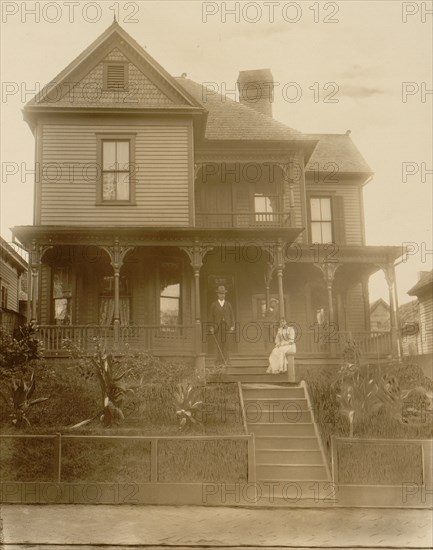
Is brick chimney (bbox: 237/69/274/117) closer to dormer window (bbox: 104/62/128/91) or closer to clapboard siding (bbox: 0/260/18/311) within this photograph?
dormer window (bbox: 104/62/128/91)

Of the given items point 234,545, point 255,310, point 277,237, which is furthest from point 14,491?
point 255,310

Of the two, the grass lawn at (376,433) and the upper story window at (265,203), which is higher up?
the upper story window at (265,203)

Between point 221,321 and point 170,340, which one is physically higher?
point 221,321

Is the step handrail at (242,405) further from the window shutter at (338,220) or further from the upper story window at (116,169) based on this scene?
the window shutter at (338,220)

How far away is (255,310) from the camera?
20547 mm

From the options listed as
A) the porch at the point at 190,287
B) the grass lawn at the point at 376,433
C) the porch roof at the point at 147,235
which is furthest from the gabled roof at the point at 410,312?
the grass lawn at the point at 376,433

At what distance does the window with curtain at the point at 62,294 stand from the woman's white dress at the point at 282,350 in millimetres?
5783

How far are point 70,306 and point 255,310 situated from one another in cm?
538

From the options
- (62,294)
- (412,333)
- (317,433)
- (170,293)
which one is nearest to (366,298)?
A: (412,333)

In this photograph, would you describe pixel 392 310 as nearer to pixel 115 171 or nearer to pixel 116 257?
pixel 116 257

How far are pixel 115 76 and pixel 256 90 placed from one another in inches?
269

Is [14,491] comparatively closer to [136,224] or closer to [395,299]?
[136,224]

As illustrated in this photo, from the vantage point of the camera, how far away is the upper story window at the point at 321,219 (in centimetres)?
2234

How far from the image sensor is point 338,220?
73.8ft
